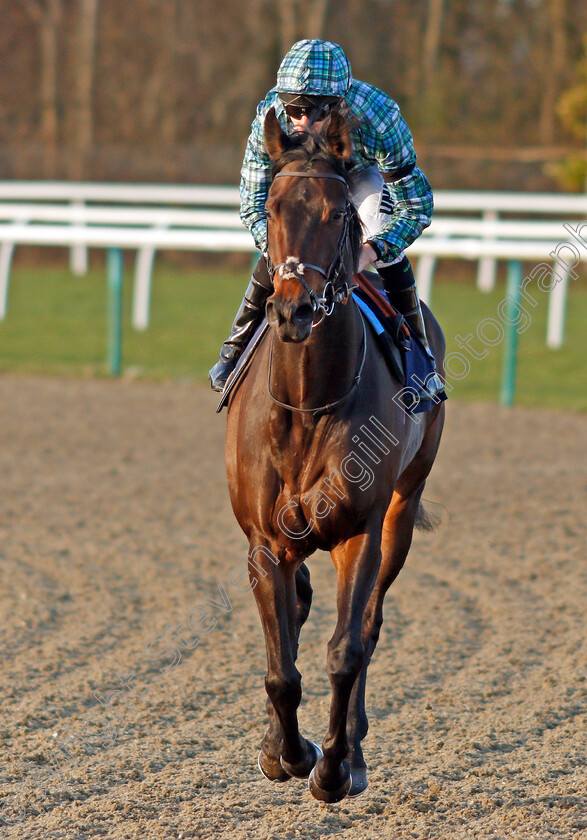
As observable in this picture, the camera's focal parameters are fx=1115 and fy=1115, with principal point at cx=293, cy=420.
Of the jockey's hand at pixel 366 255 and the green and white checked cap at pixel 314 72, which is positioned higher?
the green and white checked cap at pixel 314 72

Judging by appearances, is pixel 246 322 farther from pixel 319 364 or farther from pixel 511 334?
pixel 511 334

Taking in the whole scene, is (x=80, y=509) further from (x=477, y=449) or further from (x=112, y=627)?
(x=477, y=449)

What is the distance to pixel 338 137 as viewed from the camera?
124 inches

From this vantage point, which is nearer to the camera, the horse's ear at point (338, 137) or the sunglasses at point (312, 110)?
the horse's ear at point (338, 137)

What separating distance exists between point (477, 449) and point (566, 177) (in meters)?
14.2

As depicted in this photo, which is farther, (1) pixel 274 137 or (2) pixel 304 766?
(2) pixel 304 766

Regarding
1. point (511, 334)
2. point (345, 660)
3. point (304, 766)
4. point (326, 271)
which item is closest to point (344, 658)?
point (345, 660)

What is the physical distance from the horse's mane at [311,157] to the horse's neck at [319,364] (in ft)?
0.78

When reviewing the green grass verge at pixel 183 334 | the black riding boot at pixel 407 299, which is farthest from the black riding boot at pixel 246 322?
the green grass verge at pixel 183 334

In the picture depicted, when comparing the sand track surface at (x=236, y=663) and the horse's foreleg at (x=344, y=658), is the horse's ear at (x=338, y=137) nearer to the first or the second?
the horse's foreleg at (x=344, y=658)

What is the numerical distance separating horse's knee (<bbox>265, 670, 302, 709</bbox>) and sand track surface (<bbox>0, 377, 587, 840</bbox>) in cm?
33

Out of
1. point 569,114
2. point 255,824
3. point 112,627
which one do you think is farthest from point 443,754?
point 569,114

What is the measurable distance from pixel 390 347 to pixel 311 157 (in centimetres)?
83

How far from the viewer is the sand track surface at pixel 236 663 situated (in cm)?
339
